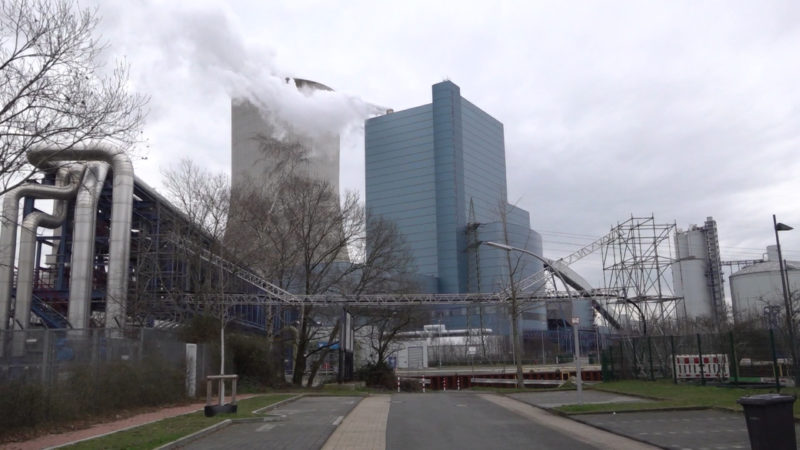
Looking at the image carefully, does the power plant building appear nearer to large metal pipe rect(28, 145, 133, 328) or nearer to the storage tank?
large metal pipe rect(28, 145, 133, 328)

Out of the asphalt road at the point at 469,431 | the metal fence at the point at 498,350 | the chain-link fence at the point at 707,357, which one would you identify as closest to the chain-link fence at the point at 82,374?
the asphalt road at the point at 469,431

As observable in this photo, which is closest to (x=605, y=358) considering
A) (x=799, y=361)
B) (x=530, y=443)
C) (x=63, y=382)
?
(x=799, y=361)

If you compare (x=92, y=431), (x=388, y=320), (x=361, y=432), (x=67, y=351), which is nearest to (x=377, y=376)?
(x=388, y=320)

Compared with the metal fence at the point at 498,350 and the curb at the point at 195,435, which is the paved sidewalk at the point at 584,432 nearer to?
the curb at the point at 195,435

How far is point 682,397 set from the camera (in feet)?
70.5

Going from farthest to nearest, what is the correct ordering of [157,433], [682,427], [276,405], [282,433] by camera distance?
[276,405], [282,433], [682,427], [157,433]

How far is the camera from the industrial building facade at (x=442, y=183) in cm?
12681

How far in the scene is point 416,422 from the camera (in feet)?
57.9

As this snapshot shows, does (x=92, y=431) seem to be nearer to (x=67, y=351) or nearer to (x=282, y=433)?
(x=67, y=351)

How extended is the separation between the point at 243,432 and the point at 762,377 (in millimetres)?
17641

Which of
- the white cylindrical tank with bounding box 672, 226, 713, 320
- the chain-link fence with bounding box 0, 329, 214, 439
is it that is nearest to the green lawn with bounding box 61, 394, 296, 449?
the chain-link fence with bounding box 0, 329, 214, 439

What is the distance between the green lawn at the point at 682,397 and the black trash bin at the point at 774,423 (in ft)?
19.5

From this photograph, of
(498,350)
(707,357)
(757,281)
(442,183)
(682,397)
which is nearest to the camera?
(682,397)

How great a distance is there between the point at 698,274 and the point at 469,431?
95097 millimetres
